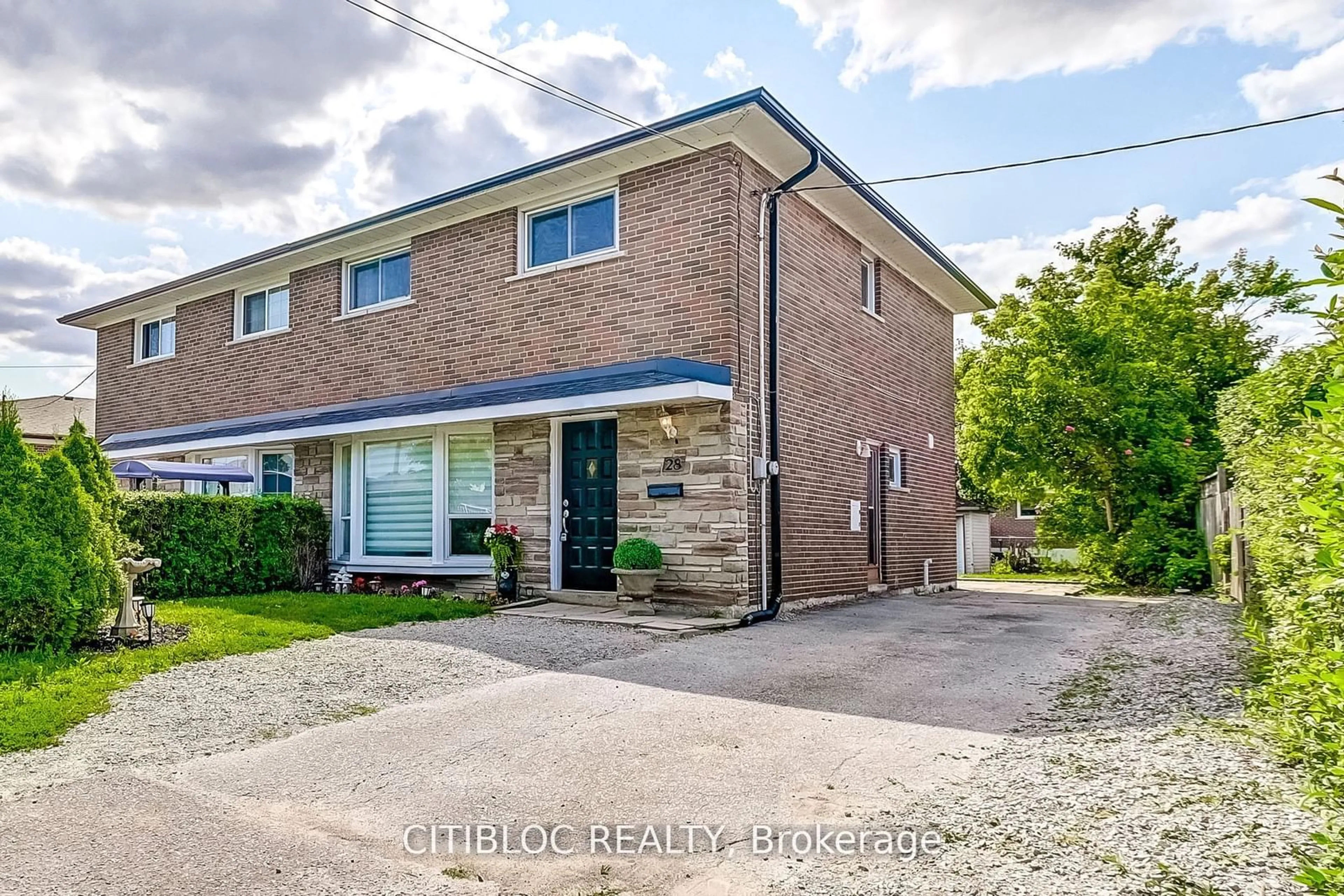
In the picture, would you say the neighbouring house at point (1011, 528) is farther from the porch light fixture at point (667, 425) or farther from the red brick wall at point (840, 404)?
the porch light fixture at point (667, 425)

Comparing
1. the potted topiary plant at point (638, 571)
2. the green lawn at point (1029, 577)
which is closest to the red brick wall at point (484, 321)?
the potted topiary plant at point (638, 571)

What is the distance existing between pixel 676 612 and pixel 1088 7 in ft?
24.2

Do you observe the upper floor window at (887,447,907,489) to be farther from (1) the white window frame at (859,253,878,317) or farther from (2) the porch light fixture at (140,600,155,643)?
(2) the porch light fixture at (140,600,155,643)

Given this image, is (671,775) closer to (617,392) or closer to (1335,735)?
(1335,735)

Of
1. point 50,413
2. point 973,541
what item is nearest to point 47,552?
point 973,541

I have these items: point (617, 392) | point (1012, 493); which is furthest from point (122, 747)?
point (1012, 493)

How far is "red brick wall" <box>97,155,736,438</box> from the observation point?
32.4ft

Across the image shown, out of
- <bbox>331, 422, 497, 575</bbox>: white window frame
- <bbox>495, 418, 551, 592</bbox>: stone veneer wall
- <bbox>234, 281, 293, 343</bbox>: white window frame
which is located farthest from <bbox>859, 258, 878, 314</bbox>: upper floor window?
<bbox>234, 281, 293, 343</bbox>: white window frame

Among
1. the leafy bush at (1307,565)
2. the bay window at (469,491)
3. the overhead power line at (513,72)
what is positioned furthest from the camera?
the bay window at (469,491)

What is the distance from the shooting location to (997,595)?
14.7 meters

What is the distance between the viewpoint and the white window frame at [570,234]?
421 inches

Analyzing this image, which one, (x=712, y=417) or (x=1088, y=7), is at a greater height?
(x=1088, y=7)

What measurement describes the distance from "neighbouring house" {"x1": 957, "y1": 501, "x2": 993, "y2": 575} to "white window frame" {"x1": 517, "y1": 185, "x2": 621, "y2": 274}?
19.3m

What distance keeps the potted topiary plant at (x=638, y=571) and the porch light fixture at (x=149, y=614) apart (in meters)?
4.44
